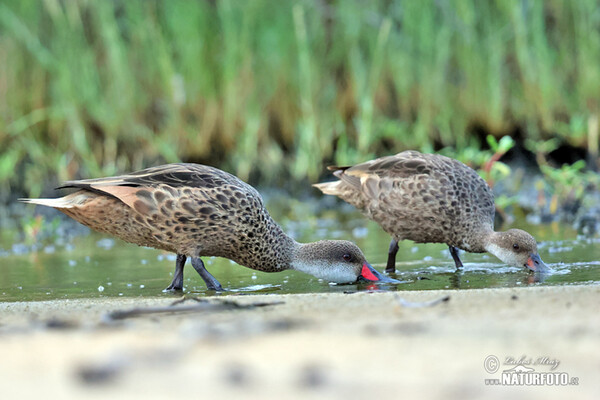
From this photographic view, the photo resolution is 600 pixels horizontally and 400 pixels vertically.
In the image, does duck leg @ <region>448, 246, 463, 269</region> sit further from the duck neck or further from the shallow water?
the duck neck

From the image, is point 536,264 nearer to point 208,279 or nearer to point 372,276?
point 372,276

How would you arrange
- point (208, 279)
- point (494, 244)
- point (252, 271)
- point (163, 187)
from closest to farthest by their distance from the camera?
point (208, 279)
point (163, 187)
point (494, 244)
point (252, 271)

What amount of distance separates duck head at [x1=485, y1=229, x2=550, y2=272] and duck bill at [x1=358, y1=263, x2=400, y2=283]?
2.83ft

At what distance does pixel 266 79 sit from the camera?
34.8 ft

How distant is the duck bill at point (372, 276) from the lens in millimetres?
5867

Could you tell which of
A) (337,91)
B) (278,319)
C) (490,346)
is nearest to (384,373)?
(490,346)

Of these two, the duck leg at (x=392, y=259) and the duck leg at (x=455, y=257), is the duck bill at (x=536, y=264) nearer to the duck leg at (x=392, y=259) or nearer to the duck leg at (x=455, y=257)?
the duck leg at (x=455, y=257)

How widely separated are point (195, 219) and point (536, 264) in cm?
221

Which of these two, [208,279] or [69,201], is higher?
[69,201]

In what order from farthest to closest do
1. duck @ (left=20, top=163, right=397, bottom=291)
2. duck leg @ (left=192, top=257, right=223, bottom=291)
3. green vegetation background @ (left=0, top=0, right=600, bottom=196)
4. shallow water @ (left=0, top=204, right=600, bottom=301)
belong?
green vegetation background @ (left=0, top=0, right=600, bottom=196)
duck @ (left=20, top=163, right=397, bottom=291)
duck leg @ (left=192, top=257, right=223, bottom=291)
shallow water @ (left=0, top=204, right=600, bottom=301)

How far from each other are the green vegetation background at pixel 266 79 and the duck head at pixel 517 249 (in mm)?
3863

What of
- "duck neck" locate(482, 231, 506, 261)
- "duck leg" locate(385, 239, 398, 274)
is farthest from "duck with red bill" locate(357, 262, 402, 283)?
"duck neck" locate(482, 231, 506, 261)

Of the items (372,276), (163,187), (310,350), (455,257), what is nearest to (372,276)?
(372,276)

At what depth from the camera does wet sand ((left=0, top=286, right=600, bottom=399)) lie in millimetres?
2549
